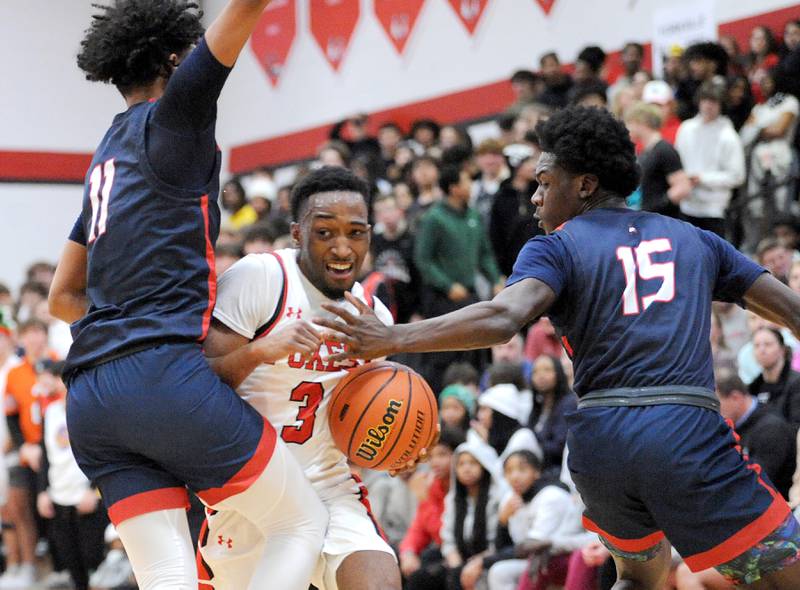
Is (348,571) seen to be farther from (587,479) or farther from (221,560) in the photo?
(587,479)

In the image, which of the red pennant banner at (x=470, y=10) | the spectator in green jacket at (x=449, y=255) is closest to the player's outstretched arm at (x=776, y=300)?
the spectator in green jacket at (x=449, y=255)

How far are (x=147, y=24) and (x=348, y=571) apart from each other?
1.92 meters

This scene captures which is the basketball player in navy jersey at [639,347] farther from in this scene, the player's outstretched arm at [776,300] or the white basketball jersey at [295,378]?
the white basketball jersey at [295,378]

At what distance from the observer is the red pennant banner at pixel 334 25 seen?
17312mm

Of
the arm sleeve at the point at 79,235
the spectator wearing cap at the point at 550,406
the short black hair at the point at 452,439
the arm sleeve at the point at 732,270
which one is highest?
the arm sleeve at the point at 79,235

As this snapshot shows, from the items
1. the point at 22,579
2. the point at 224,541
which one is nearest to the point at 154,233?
the point at 224,541

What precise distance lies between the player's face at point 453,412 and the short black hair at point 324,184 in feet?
14.3

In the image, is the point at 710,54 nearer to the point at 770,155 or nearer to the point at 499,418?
the point at 770,155

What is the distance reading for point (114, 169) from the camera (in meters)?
4.03

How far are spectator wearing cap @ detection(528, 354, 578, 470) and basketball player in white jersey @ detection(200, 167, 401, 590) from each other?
3583 mm

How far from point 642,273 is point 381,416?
99 cm

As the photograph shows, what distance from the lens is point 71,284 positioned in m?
4.41

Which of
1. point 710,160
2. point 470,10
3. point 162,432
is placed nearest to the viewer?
point 162,432

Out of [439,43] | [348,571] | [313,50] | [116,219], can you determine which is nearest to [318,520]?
[348,571]
